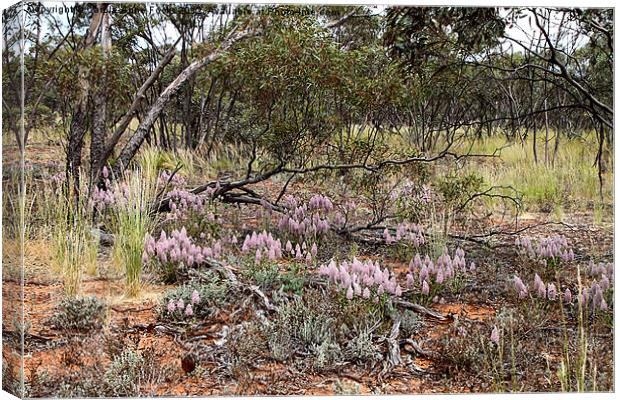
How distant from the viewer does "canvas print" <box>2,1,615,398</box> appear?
457 centimetres

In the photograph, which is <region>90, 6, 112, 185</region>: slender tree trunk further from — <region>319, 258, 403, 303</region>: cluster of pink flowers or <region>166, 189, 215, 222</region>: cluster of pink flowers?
<region>319, 258, 403, 303</region>: cluster of pink flowers

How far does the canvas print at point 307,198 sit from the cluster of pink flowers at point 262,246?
23 mm

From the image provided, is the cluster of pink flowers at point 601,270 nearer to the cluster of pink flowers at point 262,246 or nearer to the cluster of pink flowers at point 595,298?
the cluster of pink flowers at point 595,298

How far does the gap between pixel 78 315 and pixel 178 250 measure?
1.92ft

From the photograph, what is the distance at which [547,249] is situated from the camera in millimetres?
4887

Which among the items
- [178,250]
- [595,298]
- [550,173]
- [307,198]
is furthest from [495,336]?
[178,250]

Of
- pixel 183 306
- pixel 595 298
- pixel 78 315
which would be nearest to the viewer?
pixel 78 315

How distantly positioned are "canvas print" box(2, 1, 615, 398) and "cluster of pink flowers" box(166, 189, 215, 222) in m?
0.01

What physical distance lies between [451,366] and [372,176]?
1049mm

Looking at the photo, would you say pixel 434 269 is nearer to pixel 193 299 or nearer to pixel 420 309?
pixel 420 309

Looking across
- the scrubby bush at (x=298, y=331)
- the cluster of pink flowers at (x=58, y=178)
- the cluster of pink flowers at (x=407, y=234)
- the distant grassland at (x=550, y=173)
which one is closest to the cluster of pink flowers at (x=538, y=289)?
the distant grassland at (x=550, y=173)

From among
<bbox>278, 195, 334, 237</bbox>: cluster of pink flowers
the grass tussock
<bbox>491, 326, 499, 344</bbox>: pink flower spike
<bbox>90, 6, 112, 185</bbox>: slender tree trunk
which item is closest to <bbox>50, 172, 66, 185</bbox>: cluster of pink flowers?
<bbox>90, 6, 112, 185</bbox>: slender tree trunk

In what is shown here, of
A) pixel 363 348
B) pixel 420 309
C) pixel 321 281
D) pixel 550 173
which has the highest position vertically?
pixel 550 173

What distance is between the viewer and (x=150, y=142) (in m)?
4.79
